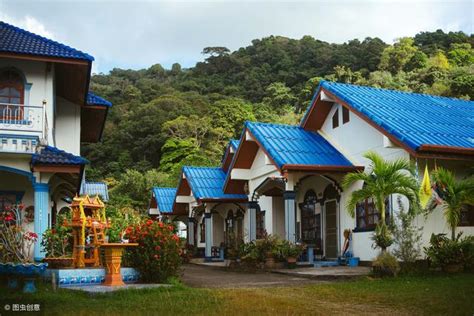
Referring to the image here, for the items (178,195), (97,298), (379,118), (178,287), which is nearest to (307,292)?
(178,287)

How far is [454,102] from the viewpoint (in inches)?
798

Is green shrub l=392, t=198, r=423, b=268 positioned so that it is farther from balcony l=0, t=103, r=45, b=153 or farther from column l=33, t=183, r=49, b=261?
balcony l=0, t=103, r=45, b=153

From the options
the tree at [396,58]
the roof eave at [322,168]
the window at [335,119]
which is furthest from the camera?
the tree at [396,58]

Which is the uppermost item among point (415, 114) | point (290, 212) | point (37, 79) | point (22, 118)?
point (37, 79)

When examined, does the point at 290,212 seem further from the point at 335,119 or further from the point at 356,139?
the point at 335,119

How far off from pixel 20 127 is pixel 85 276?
4975 millimetres

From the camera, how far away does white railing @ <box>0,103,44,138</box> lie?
48.7 feet

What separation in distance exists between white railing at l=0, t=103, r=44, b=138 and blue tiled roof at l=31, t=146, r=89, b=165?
0.65 meters

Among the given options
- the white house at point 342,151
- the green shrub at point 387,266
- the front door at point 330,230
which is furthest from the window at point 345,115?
the green shrub at point 387,266

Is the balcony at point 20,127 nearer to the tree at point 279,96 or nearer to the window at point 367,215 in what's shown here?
the window at point 367,215

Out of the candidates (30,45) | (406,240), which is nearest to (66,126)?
(30,45)

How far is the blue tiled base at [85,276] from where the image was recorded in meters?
11.9

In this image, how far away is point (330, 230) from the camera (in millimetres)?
19422

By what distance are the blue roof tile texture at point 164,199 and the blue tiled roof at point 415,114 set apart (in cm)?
1572
